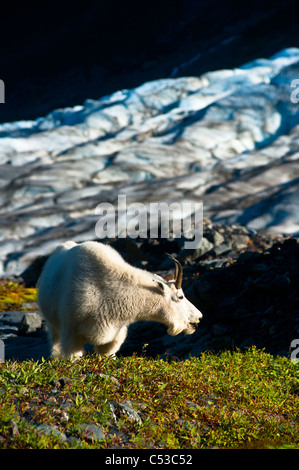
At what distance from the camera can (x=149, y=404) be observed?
520cm

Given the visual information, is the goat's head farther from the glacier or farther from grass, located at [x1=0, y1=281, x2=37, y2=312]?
the glacier

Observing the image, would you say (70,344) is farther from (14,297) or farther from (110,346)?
(14,297)

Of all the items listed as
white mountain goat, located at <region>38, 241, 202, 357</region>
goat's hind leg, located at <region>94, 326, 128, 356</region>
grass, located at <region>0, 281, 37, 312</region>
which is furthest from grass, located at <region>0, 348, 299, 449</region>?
grass, located at <region>0, 281, 37, 312</region>

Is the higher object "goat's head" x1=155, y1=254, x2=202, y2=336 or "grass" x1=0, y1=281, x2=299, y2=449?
"goat's head" x1=155, y1=254, x2=202, y2=336

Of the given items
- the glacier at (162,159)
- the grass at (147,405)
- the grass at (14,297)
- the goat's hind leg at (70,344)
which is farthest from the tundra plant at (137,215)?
the grass at (147,405)

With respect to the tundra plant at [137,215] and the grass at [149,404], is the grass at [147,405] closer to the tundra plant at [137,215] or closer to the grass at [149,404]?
the grass at [149,404]

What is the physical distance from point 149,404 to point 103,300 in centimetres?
239

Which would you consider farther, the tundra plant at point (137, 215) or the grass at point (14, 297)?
the tundra plant at point (137, 215)

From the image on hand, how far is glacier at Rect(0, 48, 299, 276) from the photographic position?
1767 inches

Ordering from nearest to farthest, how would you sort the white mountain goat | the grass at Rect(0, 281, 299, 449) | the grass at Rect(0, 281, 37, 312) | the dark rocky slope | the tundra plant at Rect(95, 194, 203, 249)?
1. the grass at Rect(0, 281, 299, 449)
2. the white mountain goat
3. the dark rocky slope
4. the grass at Rect(0, 281, 37, 312)
5. the tundra plant at Rect(95, 194, 203, 249)

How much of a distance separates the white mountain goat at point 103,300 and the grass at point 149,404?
107 cm

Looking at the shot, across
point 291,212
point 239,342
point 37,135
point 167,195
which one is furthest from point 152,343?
point 37,135

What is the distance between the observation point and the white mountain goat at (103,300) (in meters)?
7.23

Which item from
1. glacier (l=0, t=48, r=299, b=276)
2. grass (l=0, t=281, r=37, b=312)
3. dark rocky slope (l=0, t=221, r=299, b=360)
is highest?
glacier (l=0, t=48, r=299, b=276)
